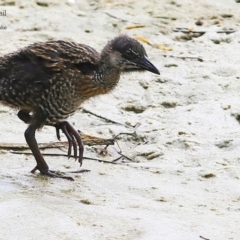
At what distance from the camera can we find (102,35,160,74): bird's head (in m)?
7.35

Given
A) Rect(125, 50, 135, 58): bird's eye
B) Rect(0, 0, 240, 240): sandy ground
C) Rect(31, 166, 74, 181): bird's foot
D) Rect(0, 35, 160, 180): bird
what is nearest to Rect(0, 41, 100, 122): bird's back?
Rect(0, 35, 160, 180): bird

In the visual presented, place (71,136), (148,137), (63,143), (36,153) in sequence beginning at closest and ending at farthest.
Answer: (36,153), (71,136), (63,143), (148,137)

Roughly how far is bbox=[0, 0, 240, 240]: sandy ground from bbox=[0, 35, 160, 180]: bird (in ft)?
1.52

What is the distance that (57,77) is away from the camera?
7.14 meters

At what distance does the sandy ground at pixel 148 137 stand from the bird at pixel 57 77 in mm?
464

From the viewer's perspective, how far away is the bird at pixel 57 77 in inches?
282

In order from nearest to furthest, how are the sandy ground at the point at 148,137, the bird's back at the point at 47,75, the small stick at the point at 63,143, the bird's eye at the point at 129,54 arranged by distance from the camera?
the sandy ground at the point at 148,137, the bird's back at the point at 47,75, the bird's eye at the point at 129,54, the small stick at the point at 63,143

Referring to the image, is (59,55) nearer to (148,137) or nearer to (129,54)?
(129,54)

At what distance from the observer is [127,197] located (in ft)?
22.2

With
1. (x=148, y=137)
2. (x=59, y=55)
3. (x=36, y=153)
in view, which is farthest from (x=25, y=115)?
(x=148, y=137)

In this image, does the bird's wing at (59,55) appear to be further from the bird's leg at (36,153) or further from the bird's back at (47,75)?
the bird's leg at (36,153)

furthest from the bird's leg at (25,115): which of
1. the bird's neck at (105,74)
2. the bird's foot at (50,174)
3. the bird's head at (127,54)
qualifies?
the bird's head at (127,54)

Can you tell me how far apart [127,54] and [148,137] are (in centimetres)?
130

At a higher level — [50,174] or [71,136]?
[71,136]
